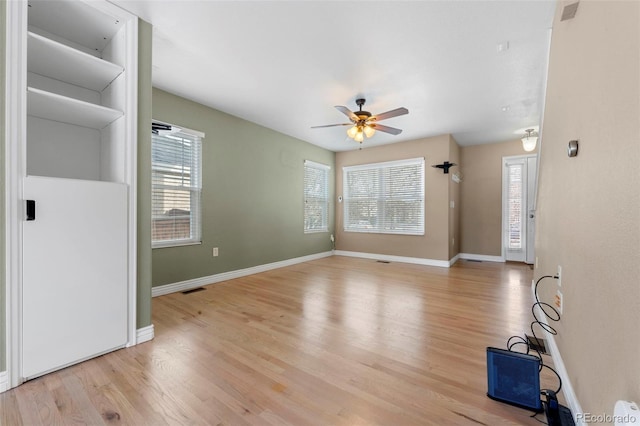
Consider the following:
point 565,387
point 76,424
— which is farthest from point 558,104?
point 76,424

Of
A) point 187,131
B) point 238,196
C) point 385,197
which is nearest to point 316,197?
point 385,197

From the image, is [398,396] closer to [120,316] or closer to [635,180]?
[635,180]

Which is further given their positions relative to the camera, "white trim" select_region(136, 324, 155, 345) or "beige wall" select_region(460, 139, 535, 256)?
"beige wall" select_region(460, 139, 535, 256)

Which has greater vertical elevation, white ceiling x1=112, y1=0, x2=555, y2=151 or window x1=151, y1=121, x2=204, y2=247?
white ceiling x1=112, y1=0, x2=555, y2=151

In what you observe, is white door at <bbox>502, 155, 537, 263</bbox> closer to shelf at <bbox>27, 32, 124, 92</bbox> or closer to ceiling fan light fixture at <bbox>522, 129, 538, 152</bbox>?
ceiling fan light fixture at <bbox>522, 129, 538, 152</bbox>

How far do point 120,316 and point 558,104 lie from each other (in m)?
3.59

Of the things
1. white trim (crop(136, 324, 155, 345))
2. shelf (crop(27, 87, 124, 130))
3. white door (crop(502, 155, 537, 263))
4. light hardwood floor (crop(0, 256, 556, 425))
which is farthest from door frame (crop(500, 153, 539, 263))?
shelf (crop(27, 87, 124, 130))

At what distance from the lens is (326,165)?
6332 mm

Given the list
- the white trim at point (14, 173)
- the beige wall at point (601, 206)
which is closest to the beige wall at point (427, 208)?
the beige wall at point (601, 206)

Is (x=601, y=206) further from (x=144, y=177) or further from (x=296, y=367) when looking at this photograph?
(x=144, y=177)

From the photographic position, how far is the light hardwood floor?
1385 millimetres

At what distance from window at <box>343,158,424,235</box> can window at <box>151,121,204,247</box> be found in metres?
3.59

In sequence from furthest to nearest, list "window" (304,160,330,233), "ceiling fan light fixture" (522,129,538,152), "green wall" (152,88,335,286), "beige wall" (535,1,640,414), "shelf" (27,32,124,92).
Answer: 1. "window" (304,160,330,233)
2. "ceiling fan light fixture" (522,129,538,152)
3. "green wall" (152,88,335,286)
4. "shelf" (27,32,124,92)
5. "beige wall" (535,1,640,414)

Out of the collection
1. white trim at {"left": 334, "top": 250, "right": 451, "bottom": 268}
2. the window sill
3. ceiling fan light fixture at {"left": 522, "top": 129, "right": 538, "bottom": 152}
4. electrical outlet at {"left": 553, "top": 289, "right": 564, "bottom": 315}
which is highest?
ceiling fan light fixture at {"left": 522, "top": 129, "right": 538, "bottom": 152}
